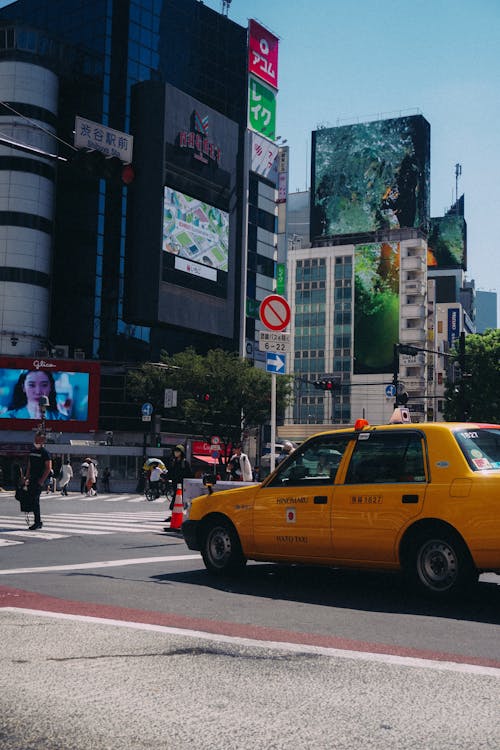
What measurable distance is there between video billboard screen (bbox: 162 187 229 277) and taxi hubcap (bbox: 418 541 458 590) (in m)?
64.2

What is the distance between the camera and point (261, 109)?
92.9m

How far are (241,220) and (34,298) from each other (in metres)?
24.5

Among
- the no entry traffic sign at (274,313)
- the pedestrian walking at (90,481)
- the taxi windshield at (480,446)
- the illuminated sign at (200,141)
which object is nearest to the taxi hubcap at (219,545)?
the taxi windshield at (480,446)

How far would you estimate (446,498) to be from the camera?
26.4ft

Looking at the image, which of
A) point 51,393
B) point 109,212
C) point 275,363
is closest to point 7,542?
point 275,363

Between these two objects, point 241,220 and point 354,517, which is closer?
point 354,517

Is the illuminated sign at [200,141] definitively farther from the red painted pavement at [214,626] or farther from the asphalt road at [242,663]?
the red painted pavement at [214,626]

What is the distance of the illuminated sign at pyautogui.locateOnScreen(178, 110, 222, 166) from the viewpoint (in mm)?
74562

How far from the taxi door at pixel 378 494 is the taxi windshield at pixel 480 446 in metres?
0.41

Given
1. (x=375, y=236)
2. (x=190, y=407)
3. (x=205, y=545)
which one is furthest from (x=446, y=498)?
(x=375, y=236)

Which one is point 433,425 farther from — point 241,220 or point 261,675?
point 241,220

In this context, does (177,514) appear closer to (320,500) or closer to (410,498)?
(320,500)

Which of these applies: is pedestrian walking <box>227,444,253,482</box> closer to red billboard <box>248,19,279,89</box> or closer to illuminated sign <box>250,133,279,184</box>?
illuminated sign <box>250,133,279,184</box>

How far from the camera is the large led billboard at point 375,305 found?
117 m
